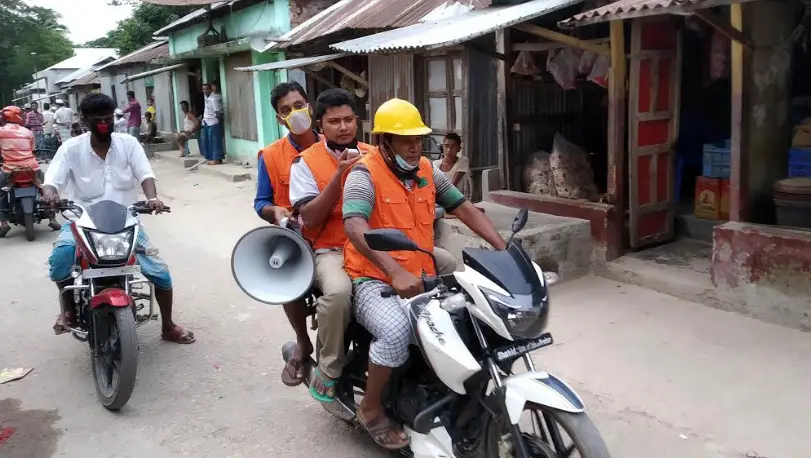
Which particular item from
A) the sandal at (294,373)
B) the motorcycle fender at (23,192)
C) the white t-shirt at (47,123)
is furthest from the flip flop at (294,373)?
the white t-shirt at (47,123)

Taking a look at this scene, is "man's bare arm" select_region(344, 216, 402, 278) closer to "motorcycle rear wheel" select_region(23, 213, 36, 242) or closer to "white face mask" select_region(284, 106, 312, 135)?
"white face mask" select_region(284, 106, 312, 135)

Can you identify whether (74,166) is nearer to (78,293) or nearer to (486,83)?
(78,293)

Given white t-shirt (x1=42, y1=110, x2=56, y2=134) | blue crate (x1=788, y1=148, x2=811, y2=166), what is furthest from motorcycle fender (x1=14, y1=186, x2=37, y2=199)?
white t-shirt (x1=42, y1=110, x2=56, y2=134)

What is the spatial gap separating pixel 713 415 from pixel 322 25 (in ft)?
29.5

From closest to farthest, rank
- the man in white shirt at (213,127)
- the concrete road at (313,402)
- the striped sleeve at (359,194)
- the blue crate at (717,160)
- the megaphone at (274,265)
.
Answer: the striped sleeve at (359,194) → the megaphone at (274,265) → the concrete road at (313,402) → the blue crate at (717,160) → the man in white shirt at (213,127)

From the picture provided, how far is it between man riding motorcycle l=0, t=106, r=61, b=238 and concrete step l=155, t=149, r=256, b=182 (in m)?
4.58

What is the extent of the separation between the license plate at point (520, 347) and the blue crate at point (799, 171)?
168 inches

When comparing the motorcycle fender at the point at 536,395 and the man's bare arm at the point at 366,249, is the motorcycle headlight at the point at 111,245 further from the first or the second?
the motorcycle fender at the point at 536,395

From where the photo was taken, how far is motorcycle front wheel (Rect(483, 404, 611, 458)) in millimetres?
2387

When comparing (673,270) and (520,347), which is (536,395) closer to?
(520,347)

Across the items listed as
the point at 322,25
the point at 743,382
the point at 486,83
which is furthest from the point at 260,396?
the point at 322,25

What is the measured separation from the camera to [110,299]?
396cm

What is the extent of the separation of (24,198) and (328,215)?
7.43m

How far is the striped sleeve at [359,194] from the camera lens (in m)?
2.96
